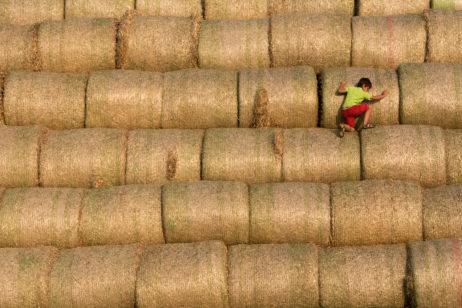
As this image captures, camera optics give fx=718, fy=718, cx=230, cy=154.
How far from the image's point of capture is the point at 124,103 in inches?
470

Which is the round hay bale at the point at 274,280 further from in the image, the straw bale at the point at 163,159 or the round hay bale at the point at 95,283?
the straw bale at the point at 163,159

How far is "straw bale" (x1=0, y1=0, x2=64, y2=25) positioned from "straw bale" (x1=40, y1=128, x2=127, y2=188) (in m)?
3.26

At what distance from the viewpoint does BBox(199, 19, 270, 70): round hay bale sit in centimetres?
1248

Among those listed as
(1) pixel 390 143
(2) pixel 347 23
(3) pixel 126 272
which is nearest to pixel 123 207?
(3) pixel 126 272

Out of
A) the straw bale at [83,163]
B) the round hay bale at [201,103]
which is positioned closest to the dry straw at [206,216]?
the straw bale at [83,163]

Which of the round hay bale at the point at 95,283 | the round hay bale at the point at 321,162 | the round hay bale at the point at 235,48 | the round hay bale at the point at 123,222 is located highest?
the round hay bale at the point at 235,48

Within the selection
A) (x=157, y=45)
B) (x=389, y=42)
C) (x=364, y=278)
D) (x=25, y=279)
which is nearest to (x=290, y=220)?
(x=364, y=278)

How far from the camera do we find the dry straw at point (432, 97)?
11.6m

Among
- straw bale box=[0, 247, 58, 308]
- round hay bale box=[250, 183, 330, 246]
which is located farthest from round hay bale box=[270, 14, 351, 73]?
straw bale box=[0, 247, 58, 308]

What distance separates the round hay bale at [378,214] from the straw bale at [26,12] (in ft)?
21.5

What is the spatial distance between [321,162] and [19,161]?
4.74m

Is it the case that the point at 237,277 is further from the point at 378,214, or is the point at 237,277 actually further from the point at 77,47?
the point at 77,47

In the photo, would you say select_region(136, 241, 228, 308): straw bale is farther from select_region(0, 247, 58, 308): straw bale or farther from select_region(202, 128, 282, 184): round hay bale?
select_region(202, 128, 282, 184): round hay bale

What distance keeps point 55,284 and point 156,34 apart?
4839 millimetres
